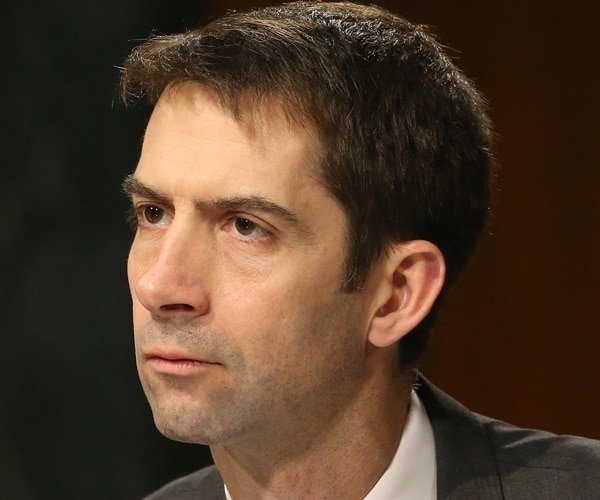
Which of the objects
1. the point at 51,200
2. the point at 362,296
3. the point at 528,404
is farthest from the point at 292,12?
the point at 528,404

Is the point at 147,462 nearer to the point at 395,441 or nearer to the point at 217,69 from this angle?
the point at 395,441

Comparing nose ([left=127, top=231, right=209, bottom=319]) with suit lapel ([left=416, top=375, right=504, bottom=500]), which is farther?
suit lapel ([left=416, top=375, right=504, bottom=500])

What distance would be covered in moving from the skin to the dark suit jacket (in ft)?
0.74

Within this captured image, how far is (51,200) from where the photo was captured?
3643 millimetres

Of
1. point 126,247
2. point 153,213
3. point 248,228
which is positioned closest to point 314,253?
point 248,228

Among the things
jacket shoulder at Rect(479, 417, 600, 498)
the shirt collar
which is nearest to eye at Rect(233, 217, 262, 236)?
the shirt collar

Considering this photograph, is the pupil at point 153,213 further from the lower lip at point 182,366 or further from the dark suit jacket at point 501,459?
the dark suit jacket at point 501,459

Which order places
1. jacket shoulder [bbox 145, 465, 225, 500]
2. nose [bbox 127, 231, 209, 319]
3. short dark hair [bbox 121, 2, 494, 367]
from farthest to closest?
jacket shoulder [bbox 145, 465, 225, 500]
short dark hair [bbox 121, 2, 494, 367]
nose [bbox 127, 231, 209, 319]

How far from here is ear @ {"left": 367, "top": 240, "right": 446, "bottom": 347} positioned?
92.5 inches

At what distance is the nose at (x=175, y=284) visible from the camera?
7.04ft

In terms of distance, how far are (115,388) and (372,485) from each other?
1504 mm

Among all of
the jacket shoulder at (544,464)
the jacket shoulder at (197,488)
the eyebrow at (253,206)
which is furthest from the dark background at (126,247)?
the eyebrow at (253,206)

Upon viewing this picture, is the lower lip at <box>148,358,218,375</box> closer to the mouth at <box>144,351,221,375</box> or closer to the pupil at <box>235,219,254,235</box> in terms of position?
the mouth at <box>144,351,221,375</box>

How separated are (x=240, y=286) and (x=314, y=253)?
169mm
